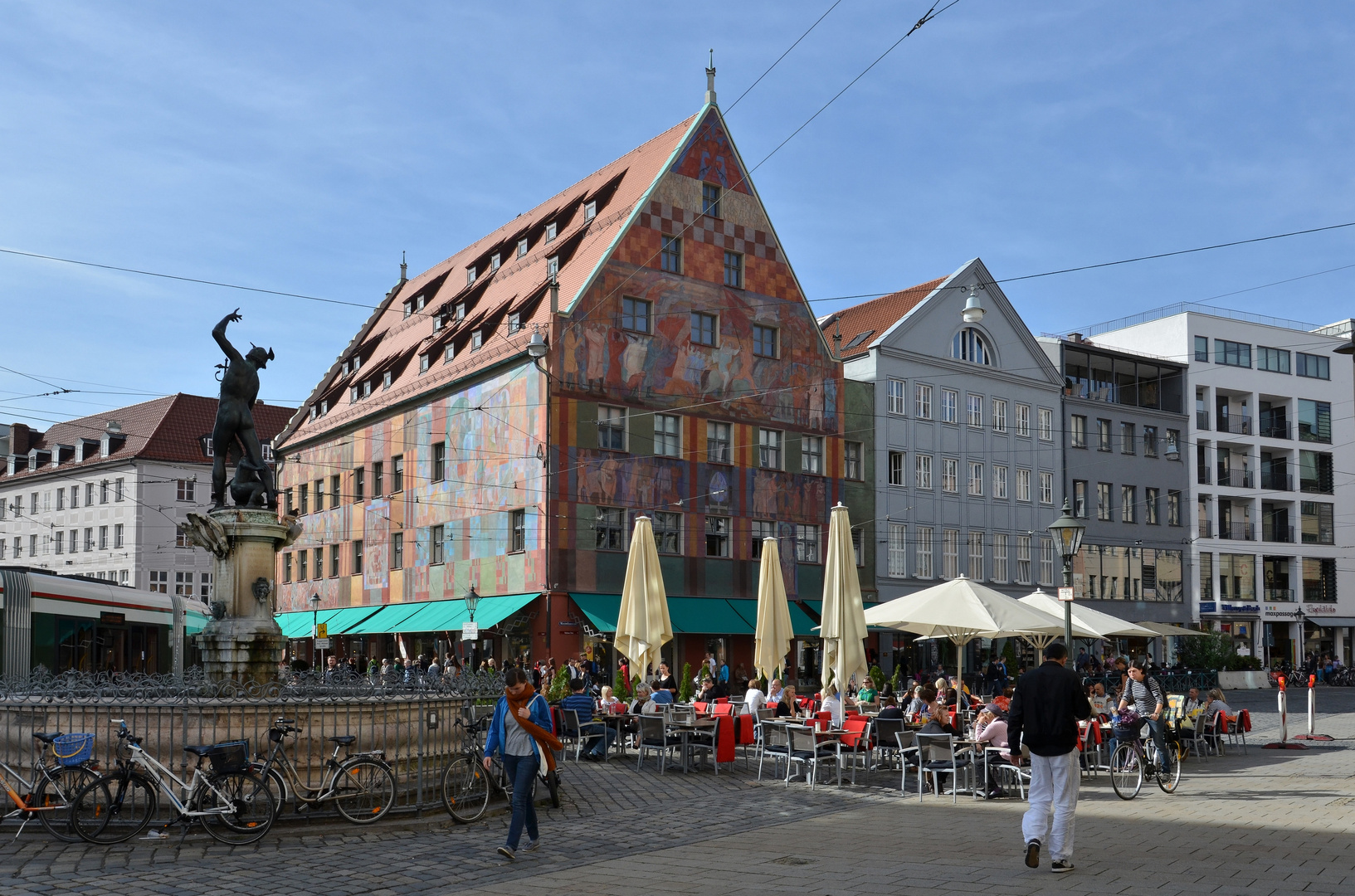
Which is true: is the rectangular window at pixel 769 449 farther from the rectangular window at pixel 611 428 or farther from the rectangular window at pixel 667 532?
the rectangular window at pixel 611 428

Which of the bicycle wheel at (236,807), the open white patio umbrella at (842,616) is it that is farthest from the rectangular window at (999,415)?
the bicycle wheel at (236,807)

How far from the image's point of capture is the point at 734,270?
43.9 metres

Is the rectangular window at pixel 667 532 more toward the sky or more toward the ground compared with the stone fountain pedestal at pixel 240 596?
more toward the sky

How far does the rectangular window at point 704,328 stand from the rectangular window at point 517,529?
26.2 ft

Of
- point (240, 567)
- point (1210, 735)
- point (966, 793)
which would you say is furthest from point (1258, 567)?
point (240, 567)

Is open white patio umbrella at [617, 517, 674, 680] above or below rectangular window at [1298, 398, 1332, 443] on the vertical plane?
below

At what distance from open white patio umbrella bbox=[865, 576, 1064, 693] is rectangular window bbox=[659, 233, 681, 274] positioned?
21.0 meters

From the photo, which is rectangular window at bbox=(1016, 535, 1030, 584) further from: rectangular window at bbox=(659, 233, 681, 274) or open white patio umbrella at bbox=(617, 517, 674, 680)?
open white patio umbrella at bbox=(617, 517, 674, 680)

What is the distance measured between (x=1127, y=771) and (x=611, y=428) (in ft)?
84.2

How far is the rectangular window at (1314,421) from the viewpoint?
217ft

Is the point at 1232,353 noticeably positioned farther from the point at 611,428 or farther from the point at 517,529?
the point at 517,529

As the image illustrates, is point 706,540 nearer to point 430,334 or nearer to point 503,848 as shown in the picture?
point 430,334

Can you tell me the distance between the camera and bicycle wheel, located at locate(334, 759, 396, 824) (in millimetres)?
12461

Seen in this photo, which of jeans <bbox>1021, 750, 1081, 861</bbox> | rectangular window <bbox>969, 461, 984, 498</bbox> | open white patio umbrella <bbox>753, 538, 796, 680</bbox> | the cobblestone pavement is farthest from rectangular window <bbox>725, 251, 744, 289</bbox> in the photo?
jeans <bbox>1021, 750, 1081, 861</bbox>
